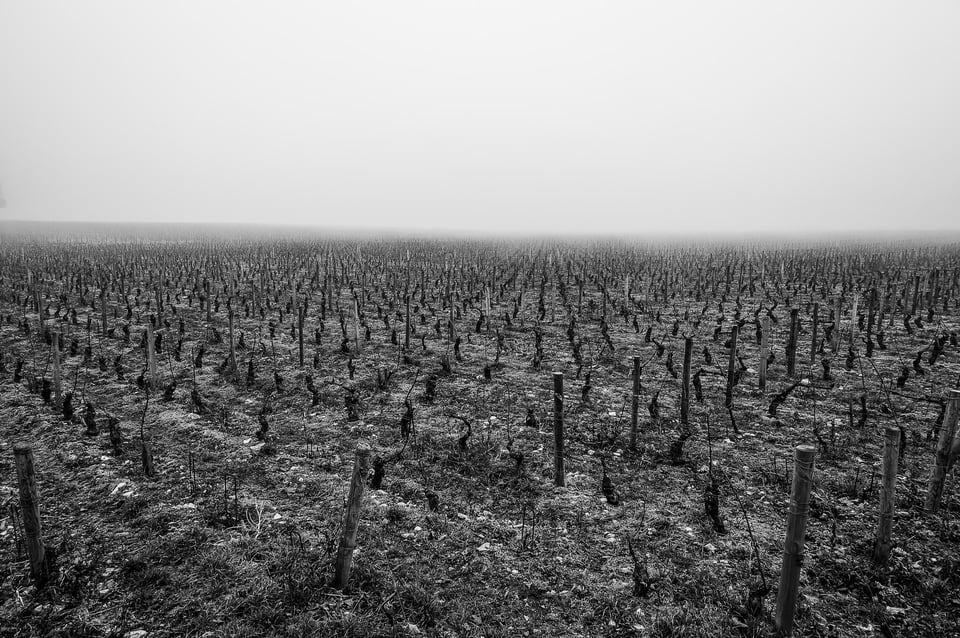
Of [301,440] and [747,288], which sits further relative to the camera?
[747,288]

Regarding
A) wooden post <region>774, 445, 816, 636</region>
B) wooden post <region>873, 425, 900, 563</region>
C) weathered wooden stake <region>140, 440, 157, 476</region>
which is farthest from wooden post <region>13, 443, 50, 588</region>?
wooden post <region>873, 425, 900, 563</region>

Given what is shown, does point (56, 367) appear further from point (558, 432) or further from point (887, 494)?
point (887, 494)

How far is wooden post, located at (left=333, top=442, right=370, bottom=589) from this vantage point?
345 centimetres

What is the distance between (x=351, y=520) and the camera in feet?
11.6

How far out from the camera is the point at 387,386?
8352 millimetres

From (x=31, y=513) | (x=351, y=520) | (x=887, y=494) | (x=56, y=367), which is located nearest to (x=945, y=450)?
(x=887, y=494)

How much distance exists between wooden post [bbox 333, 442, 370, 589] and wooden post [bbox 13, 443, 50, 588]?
2123 mm

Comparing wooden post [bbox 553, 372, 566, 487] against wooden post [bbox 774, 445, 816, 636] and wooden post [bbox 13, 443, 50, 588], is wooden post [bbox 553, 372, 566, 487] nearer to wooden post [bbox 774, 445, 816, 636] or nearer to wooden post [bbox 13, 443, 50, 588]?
wooden post [bbox 774, 445, 816, 636]

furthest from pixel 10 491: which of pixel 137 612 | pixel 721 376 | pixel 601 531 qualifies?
pixel 721 376

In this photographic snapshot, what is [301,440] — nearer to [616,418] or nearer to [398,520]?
[398,520]

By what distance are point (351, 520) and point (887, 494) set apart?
4010mm

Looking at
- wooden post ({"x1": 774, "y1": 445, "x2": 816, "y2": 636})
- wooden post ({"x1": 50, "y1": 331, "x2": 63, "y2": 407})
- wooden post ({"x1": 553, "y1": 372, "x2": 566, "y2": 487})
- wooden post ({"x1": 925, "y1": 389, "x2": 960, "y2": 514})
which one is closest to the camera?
wooden post ({"x1": 774, "y1": 445, "x2": 816, "y2": 636})

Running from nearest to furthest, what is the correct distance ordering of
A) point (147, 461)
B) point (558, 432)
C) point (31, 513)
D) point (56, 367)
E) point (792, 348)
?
point (31, 513) < point (558, 432) < point (147, 461) < point (56, 367) < point (792, 348)

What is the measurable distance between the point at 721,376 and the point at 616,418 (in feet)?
10.3
